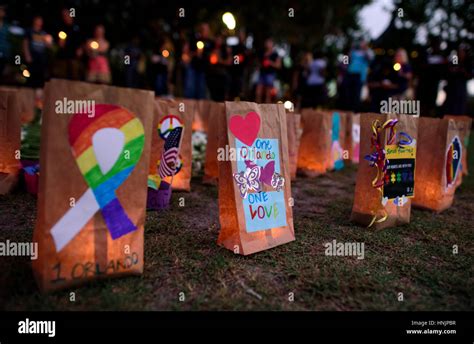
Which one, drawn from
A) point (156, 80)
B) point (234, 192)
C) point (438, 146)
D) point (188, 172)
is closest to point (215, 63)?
point (156, 80)

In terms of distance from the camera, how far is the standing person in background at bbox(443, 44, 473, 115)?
6.46 metres

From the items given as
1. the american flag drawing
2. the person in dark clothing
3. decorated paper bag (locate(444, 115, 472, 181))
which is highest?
the person in dark clothing

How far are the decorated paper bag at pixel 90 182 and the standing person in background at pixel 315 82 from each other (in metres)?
6.71

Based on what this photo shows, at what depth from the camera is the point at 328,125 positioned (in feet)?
16.4

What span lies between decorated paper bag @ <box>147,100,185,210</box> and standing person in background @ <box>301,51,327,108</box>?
542cm

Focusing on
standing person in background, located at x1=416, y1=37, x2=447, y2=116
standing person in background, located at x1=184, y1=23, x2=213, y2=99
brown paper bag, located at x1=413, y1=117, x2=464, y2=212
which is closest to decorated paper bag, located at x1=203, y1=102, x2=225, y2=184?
brown paper bag, located at x1=413, y1=117, x2=464, y2=212

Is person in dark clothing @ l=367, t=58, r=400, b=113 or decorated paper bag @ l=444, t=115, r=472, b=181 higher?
person in dark clothing @ l=367, t=58, r=400, b=113

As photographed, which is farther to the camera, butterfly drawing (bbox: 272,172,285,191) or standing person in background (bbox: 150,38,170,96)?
standing person in background (bbox: 150,38,170,96)

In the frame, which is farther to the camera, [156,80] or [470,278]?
[156,80]

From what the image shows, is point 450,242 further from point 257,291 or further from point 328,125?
point 328,125

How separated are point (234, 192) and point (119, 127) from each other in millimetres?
814

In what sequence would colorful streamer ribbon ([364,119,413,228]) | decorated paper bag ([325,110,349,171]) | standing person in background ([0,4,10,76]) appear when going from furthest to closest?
standing person in background ([0,4,10,76]) → decorated paper bag ([325,110,349,171]) → colorful streamer ribbon ([364,119,413,228])

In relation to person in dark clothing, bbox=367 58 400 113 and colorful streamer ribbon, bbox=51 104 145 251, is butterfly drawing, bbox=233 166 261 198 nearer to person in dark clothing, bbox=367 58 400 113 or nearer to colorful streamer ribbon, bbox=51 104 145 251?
colorful streamer ribbon, bbox=51 104 145 251

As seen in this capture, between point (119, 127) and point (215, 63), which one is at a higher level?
point (215, 63)
